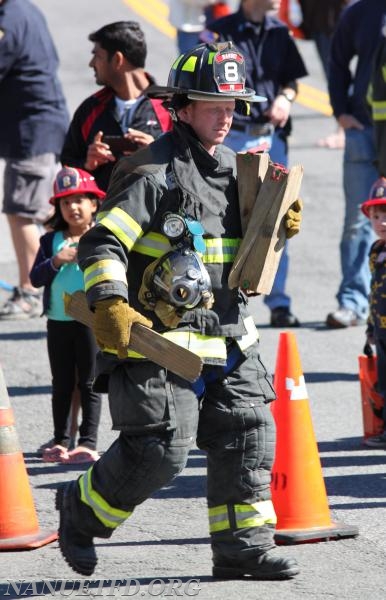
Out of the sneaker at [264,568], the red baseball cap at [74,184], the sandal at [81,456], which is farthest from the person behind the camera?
the red baseball cap at [74,184]

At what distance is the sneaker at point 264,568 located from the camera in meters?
5.67

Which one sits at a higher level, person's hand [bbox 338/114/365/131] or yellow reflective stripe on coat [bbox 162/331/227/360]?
person's hand [bbox 338/114/365/131]

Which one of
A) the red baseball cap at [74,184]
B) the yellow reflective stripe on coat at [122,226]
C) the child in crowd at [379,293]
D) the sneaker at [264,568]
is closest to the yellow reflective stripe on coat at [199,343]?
the yellow reflective stripe on coat at [122,226]

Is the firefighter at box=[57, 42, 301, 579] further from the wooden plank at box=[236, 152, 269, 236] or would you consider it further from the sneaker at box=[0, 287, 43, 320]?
the sneaker at box=[0, 287, 43, 320]

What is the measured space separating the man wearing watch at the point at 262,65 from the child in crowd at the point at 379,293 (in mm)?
2279

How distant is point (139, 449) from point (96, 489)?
25cm

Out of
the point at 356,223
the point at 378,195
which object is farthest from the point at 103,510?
the point at 356,223

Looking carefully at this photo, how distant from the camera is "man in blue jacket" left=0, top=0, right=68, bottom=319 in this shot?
1091 cm

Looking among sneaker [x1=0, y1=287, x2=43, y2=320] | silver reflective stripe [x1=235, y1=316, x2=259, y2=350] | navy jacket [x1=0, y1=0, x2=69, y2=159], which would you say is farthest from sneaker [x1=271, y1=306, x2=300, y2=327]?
silver reflective stripe [x1=235, y1=316, x2=259, y2=350]

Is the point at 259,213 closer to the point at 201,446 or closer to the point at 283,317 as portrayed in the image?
the point at 201,446

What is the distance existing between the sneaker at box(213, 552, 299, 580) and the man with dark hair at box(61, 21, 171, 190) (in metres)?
2.87

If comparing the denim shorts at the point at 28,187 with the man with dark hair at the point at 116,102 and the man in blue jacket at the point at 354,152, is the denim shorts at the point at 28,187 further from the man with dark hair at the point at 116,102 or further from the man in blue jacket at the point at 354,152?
the man with dark hair at the point at 116,102

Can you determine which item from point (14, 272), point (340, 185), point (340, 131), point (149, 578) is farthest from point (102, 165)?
point (340, 131)

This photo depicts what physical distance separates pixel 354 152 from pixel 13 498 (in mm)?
5215
